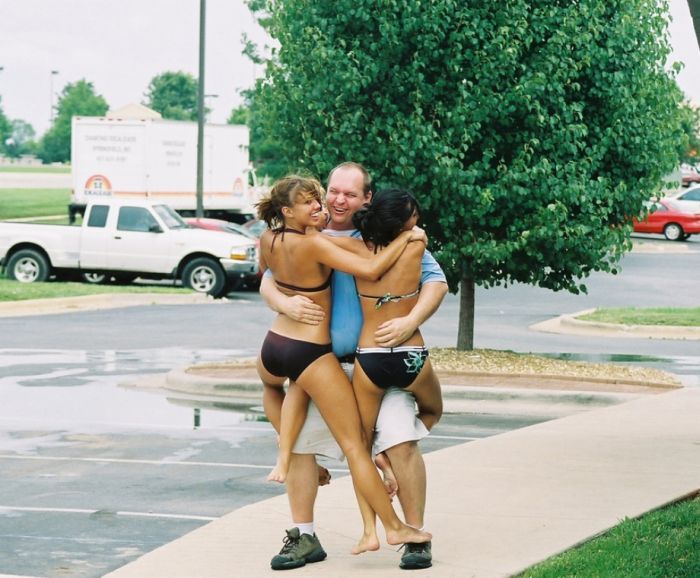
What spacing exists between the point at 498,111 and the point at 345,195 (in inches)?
336

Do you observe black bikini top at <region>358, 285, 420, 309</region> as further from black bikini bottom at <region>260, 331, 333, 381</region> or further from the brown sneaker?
the brown sneaker

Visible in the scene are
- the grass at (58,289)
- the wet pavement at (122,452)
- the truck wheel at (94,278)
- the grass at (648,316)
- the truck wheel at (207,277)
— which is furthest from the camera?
the truck wheel at (94,278)

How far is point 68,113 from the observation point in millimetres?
126812

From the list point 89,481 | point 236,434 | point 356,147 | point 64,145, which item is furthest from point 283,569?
point 64,145

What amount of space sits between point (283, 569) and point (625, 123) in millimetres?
9802

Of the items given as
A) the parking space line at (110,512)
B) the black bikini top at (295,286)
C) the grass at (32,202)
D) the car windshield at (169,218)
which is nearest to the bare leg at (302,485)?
the black bikini top at (295,286)

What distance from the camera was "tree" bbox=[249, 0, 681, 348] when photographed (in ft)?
49.3

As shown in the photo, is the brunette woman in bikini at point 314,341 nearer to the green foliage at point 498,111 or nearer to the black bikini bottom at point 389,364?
the black bikini bottom at point 389,364

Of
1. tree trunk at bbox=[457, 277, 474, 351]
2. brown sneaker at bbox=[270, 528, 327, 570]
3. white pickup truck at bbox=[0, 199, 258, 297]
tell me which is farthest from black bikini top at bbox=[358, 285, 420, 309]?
white pickup truck at bbox=[0, 199, 258, 297]

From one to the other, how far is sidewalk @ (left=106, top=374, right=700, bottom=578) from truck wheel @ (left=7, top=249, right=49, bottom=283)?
58.9 feet

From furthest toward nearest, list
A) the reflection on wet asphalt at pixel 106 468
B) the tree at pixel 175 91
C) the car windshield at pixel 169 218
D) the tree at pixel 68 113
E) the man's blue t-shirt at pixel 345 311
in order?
1. the tree at pixel 175 91
2. the tree at pixel 68 113
3. the car windshield at pixel 169 218
4. the reflection on wet asphalt at pixel 106 468
5. the man's blue t-shirt at pixel 345 311

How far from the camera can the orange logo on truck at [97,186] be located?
125 ft

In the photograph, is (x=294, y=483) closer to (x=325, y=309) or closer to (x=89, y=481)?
(x=325, y=309)

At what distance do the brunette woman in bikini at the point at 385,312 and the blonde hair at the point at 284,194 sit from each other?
0.24 meters
